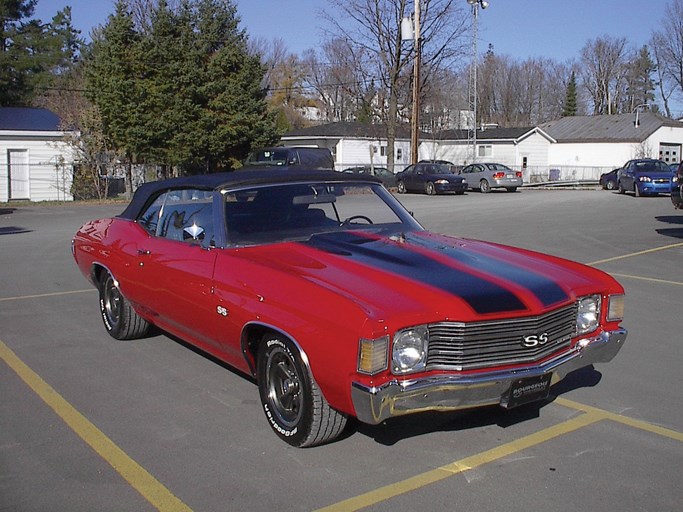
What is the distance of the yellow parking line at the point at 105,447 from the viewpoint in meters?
3.80

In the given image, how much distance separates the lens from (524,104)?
93188mm

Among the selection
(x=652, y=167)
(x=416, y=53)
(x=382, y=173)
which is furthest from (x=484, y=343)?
(x=382, y=173)

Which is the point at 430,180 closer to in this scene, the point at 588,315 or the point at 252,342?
the point at 588,315

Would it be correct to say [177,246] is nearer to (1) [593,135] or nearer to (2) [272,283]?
(2) [272,283]

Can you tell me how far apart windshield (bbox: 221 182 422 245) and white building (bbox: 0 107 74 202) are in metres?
26.0

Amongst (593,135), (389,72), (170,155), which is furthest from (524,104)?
(170,155)

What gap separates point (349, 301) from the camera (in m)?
3.88

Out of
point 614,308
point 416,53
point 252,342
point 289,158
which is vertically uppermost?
point 416,53

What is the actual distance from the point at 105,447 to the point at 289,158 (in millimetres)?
25567

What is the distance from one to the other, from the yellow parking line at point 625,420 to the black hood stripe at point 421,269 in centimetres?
141

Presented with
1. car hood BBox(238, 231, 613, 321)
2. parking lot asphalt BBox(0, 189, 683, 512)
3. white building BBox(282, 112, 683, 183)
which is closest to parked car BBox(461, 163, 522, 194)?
white building BBox(282, 112, 683, 183)

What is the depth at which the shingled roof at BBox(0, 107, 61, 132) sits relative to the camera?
2909cm

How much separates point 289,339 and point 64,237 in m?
13.4

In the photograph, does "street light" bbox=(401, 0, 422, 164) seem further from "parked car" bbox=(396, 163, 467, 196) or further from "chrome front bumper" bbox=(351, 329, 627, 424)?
"chrome front bumper" bbox=(351, 329, 627, 424)
